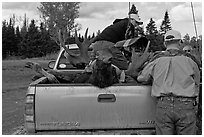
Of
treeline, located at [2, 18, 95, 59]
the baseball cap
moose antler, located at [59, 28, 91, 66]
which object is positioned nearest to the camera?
the baseball cap

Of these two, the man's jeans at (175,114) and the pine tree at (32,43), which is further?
the pine tree at (32,43)

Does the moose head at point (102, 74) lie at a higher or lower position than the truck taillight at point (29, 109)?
higher

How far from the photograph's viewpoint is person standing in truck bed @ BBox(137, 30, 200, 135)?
3.95m

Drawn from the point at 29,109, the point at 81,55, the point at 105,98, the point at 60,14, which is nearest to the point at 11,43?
the point at 60,14

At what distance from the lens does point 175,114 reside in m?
3.97

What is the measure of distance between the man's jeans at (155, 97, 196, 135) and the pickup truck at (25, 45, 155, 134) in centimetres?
18

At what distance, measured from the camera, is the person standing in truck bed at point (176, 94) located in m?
3.95

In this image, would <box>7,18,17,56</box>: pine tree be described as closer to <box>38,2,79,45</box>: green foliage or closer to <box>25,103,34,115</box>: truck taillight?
<box>38,2,79,45</box>: green foliage

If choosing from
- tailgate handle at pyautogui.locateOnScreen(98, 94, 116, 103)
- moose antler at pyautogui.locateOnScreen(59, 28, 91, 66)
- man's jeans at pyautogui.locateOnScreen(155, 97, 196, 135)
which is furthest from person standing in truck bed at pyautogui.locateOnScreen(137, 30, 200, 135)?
moose antler at pyautogui.locateOnScreen(59, 28, 91, 66)

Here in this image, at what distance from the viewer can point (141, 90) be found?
3.95 meters

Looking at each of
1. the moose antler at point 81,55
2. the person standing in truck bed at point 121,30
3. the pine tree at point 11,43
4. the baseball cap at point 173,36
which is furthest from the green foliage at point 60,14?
the baseball cap at point 173,36

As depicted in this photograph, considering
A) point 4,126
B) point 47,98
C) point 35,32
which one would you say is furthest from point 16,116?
point 35,32

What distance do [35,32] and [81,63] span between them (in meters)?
55.2

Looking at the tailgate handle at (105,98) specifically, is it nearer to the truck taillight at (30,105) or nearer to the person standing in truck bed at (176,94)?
the person standing in truck bed at (176,94)
